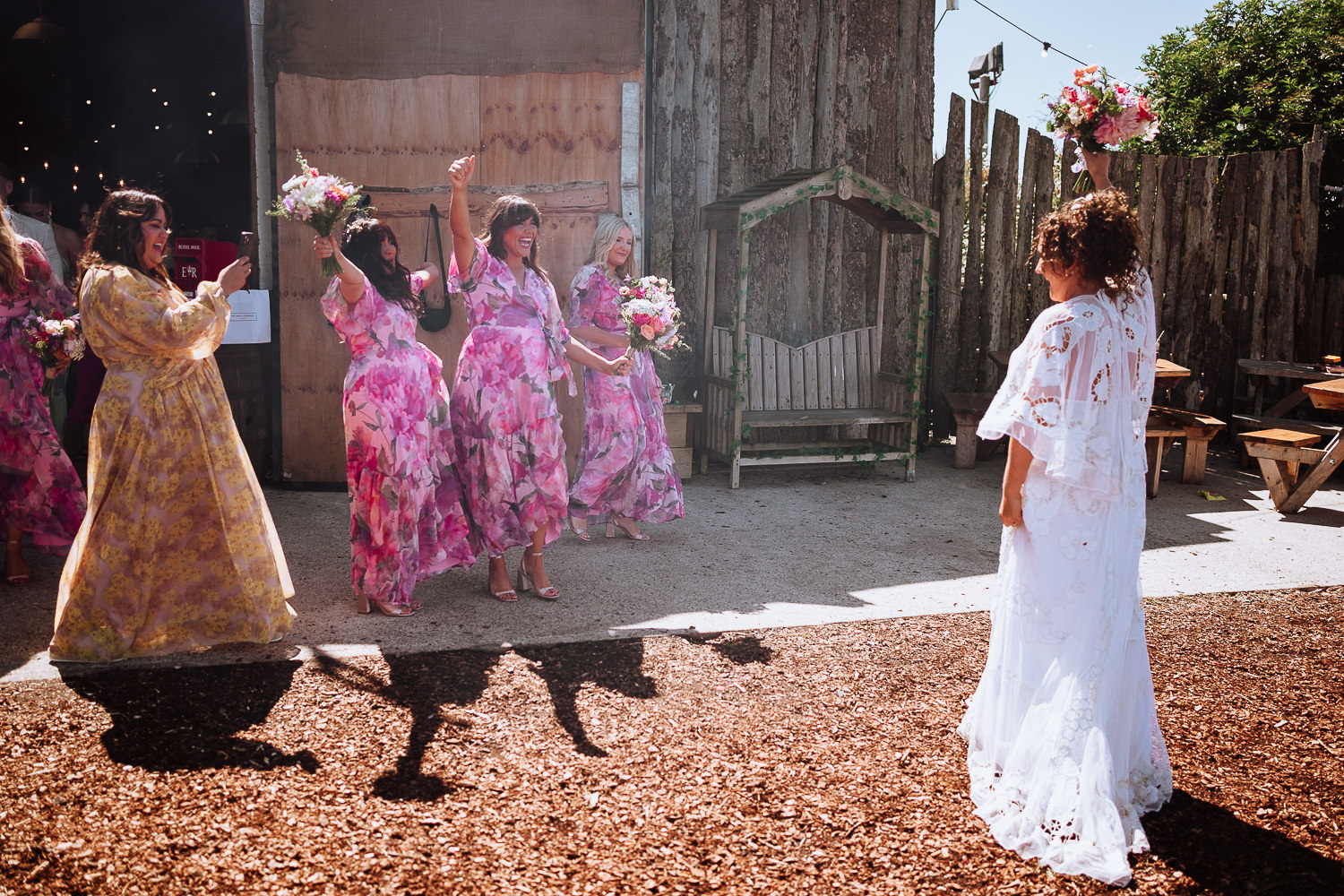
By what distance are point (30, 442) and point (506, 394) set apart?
252 cm

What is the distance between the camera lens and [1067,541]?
288cm

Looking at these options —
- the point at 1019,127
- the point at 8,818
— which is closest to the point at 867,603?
the point at 8,818

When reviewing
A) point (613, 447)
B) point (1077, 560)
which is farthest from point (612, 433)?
point (1077, 560)

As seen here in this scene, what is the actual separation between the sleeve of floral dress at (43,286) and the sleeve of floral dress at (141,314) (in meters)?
1.47

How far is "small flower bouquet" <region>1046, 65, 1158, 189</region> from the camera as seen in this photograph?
3.41 metres

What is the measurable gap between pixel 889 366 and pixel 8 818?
7699mm

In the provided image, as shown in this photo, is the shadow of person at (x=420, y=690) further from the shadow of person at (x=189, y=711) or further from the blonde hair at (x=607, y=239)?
the blonde hair at (x=607, y=239)

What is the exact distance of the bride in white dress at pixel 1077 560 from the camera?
9.11 ft

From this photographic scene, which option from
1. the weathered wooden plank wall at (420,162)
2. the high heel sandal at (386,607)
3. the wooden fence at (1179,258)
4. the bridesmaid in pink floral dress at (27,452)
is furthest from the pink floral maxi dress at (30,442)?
the wooden fence at (1179,258)

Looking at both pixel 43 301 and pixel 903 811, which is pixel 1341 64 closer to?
pixel 903 811

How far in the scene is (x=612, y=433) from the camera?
6.11 metres

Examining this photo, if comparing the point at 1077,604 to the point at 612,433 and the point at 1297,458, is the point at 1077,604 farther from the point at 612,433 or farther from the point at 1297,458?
the point at 1297,458

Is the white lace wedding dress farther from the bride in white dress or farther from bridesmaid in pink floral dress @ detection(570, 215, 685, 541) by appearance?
bridesmaid in pink floral dress @ detection(570, 215, 685, 541)

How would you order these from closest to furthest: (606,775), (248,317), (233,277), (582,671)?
(606,775) → (582,671) → (233,277) → (248,317)
